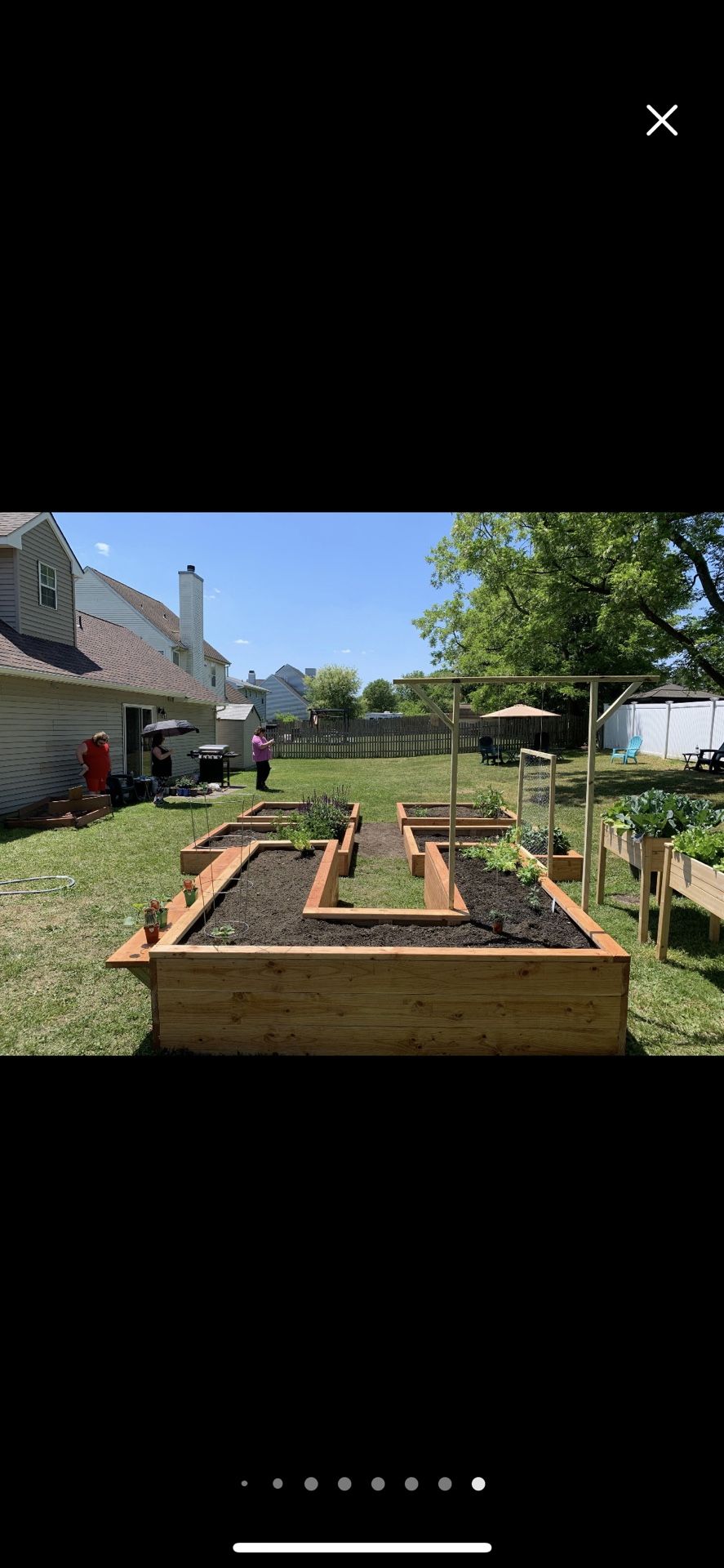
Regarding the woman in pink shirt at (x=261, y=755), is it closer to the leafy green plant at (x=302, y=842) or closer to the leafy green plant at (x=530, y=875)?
the leafy green plant at (x=302, y=842)

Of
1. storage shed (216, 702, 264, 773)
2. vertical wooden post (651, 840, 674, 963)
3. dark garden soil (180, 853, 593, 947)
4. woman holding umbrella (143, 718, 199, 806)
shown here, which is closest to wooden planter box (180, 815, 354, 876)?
dark garden soil (180, 853, 593, 947)

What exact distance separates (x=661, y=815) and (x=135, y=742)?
37.3ft

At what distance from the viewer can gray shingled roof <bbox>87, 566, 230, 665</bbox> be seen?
1950 cm

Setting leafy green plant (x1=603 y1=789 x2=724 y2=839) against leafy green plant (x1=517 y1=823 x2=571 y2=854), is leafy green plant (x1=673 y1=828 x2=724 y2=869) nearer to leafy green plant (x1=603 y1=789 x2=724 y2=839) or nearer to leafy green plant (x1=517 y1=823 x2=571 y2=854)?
leafy green plant (x1=603 y1=789 x2=724 y2=839)

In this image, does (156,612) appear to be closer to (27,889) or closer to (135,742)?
(135,742)

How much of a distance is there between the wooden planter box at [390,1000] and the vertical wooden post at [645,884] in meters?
1.58

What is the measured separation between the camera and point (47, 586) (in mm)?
10891

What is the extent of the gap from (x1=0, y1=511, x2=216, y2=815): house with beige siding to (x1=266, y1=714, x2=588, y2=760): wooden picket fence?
29.6ft

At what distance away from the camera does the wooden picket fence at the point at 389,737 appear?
21312 millimetres

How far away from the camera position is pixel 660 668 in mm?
11562
